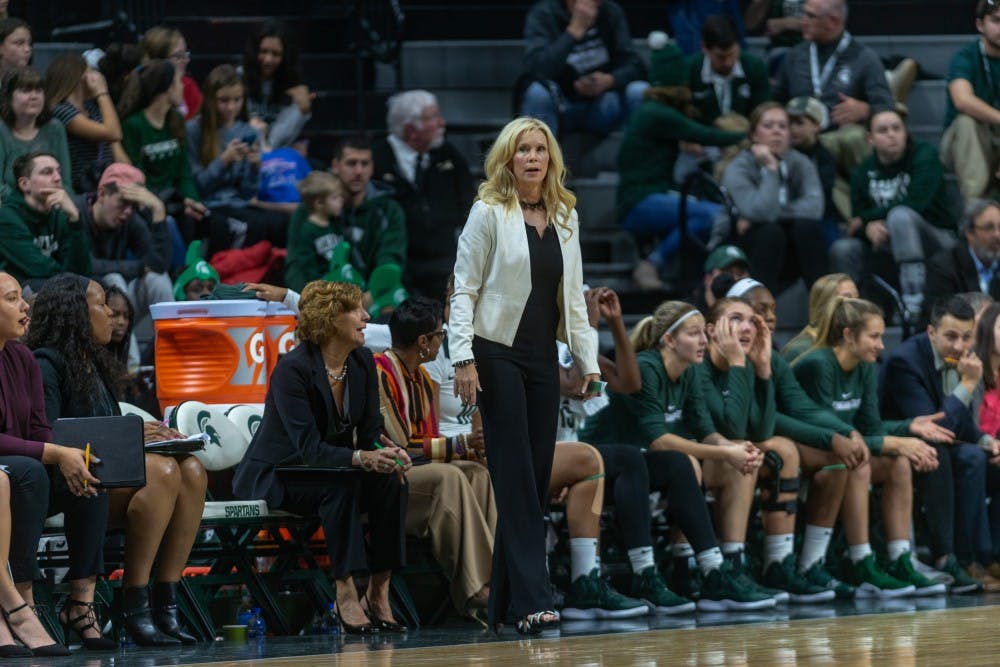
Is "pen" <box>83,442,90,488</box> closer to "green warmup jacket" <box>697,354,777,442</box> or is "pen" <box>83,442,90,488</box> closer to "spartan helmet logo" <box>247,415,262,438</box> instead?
"spartan helmet logo" <box>247,415,262,438</box>

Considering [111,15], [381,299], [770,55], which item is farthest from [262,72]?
[770,55]

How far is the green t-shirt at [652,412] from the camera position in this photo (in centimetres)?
758

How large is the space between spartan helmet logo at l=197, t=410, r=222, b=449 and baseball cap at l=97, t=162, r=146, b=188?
206cm

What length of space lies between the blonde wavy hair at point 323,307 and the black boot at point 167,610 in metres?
1.02

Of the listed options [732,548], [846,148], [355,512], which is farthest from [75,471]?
[846,148]

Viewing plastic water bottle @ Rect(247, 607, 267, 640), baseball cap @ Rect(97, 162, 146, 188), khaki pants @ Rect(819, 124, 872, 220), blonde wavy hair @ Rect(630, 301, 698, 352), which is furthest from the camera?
khaki pants @ Rect(819, 124, 872, 220)

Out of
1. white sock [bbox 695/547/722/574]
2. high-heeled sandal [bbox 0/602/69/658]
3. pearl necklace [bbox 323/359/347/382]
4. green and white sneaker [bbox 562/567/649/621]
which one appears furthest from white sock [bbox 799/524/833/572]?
high-heeled sandal [bbox 0/602/69/658]

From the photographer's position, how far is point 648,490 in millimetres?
7215

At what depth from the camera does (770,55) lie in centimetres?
1160

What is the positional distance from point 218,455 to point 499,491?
1.52 m

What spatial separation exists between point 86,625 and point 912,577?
3.81m

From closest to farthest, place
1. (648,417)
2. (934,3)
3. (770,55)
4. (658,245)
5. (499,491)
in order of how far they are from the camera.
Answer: (499,491) → (648,417) → (658,245) → (770,55) → (934,3)

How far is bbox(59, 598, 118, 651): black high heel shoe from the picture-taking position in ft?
19.4

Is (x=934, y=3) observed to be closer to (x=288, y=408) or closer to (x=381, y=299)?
(x=381, y=299)
